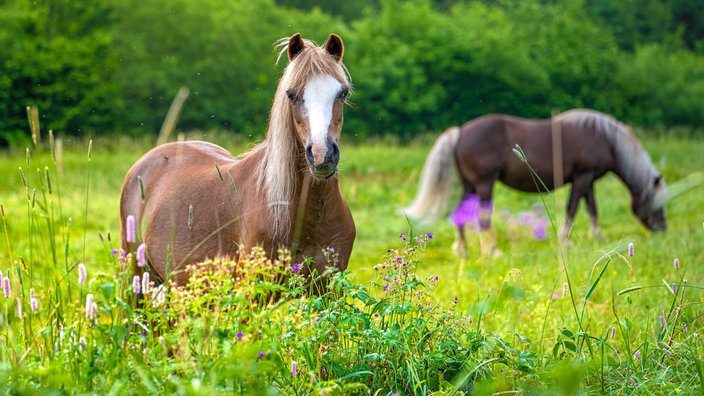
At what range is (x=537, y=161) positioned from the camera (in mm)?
9695

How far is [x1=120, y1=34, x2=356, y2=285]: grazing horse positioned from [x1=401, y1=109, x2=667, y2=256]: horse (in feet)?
19.3

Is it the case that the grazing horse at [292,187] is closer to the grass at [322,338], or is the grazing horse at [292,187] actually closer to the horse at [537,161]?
the grass at [322,338]

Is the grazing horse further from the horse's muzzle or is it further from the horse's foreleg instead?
the horse's foreleg

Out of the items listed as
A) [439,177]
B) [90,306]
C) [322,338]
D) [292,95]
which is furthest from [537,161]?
[90,306]

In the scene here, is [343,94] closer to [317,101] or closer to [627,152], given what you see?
[317,101]

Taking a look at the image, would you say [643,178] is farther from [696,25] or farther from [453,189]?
[696,25]

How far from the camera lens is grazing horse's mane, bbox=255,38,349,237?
11.1ft

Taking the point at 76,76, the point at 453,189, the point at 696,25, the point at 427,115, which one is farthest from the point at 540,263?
the point at 696,25

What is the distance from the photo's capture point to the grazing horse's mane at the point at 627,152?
9.67 meters

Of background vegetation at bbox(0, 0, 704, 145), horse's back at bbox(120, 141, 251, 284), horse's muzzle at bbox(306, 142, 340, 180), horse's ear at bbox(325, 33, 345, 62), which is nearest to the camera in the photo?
horse's muzzle at bbox(306, 142, 340, 180)

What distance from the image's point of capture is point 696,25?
145 feet

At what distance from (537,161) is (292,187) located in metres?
6.79

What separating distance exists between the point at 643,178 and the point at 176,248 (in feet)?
24.4

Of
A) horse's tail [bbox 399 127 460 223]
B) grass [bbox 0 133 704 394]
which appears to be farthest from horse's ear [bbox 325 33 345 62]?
horse's tail [bbox 399 127 460 223]
